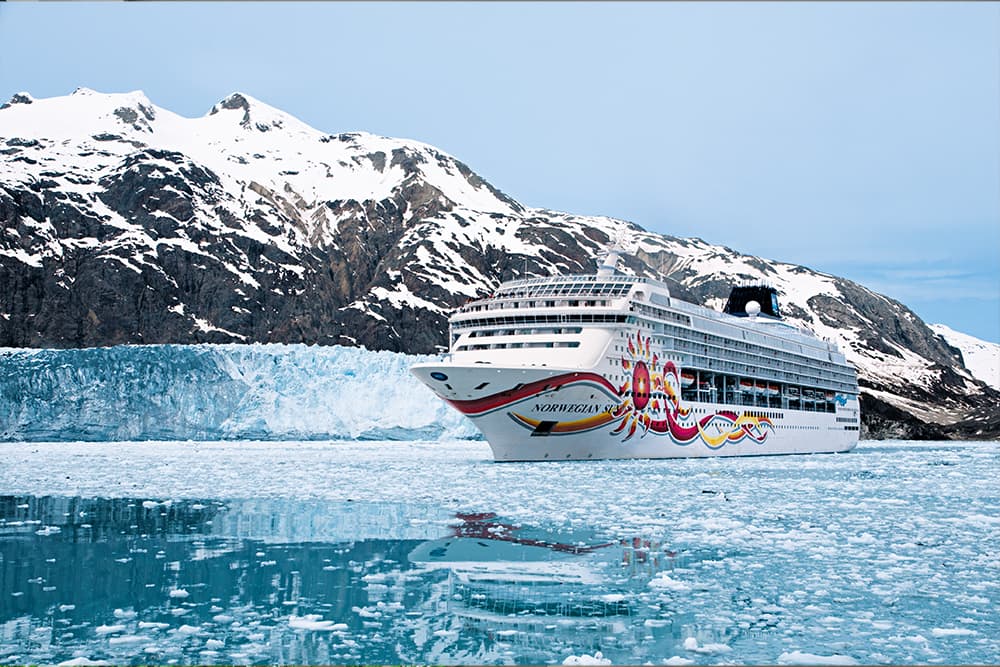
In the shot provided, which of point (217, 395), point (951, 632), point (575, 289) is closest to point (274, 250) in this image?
point (217, 395)

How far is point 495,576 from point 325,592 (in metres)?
2.11

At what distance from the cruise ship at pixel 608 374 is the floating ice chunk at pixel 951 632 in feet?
79.4

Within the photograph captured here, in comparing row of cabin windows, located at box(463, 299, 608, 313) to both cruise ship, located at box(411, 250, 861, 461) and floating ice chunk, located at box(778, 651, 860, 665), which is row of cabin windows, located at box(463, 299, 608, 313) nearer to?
cruise ship, located at box(411, 250, 861, 461)

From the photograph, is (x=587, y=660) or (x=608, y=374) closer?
(x=587, y=660)

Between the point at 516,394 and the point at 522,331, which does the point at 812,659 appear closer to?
the point at 516,394

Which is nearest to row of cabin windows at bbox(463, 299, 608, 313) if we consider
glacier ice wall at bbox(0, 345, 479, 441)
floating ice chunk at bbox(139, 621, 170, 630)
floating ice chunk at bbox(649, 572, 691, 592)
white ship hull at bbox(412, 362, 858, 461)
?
white ship hull at bbox(412, 362, 858, 461)

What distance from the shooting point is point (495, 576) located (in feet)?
36.0

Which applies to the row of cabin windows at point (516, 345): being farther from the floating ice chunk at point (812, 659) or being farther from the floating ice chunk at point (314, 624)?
the floating ice chunk at point (812, 659)

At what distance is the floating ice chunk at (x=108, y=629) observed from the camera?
826 centimetres

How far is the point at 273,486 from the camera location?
23156 mm

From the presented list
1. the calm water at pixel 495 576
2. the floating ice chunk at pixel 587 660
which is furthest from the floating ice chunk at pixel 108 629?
the floating ice chunk at pixel 587 660

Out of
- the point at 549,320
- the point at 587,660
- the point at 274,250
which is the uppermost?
the point at 274,250

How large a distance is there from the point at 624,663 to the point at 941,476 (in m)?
27.6

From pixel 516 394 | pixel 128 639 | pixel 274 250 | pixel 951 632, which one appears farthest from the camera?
pixel 274 250
